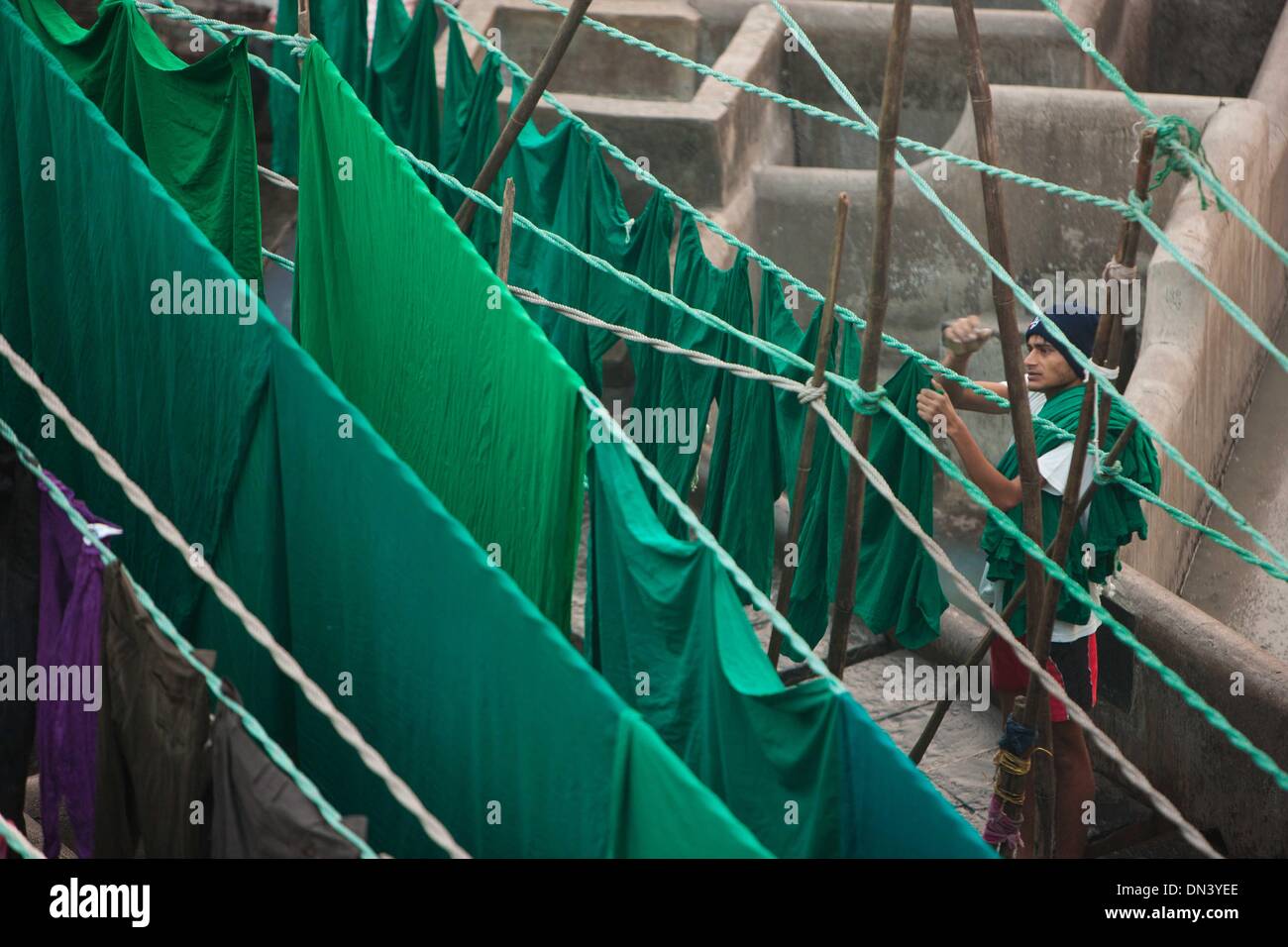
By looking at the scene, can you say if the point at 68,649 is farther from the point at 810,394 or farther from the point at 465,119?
the point at 465,119

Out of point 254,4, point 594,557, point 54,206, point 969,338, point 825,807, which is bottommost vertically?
point 825,807

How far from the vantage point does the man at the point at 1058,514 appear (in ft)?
16.1

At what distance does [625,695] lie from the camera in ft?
14.1

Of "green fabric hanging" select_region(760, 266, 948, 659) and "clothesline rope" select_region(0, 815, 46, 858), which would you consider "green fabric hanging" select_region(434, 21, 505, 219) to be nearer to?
"green fabric hanging" select_region(760, 266, 948, 659)

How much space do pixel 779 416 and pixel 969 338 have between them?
806 mm

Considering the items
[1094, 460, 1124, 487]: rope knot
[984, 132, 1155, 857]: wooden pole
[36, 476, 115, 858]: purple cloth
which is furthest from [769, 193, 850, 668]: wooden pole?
[36, 476, 115, 858]: purple cloth

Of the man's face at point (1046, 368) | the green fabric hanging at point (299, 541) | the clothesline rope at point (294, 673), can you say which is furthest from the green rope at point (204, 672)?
the man's face at point (1046, 368)

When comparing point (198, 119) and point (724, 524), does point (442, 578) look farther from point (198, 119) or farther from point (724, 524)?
point (198, 119)

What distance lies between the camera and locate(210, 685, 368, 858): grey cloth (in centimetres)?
334

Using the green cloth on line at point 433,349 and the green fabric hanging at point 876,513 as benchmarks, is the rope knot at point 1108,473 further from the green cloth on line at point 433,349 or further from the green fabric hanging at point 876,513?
the green cloth on line at point 433,349

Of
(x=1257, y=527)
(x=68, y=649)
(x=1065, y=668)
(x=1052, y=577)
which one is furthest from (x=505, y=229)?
(x=1257, y=527)

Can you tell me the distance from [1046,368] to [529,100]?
1975 millimetres

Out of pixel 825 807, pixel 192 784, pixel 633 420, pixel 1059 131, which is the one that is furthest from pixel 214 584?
pixel 1059 131

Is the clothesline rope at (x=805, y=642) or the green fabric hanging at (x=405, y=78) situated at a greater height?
the green fabric hanging at (x=405, y=78)
